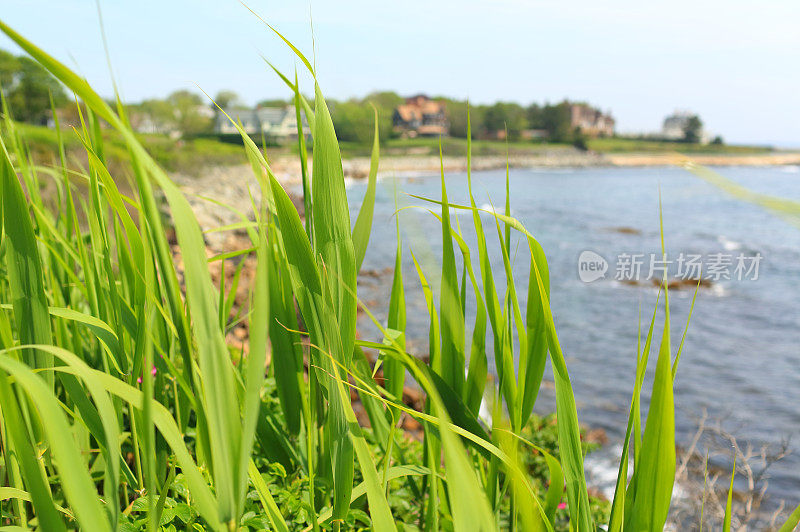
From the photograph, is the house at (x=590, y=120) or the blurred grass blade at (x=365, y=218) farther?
the house at (x=590, y=120)

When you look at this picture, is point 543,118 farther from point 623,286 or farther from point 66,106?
point 623,286

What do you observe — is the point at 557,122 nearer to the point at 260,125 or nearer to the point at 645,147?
the point at 645,147

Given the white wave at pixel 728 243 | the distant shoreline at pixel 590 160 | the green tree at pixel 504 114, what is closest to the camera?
the white wave at pixel 728 243

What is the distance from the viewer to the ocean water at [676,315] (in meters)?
3.90

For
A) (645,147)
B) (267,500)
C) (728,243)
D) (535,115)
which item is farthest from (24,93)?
(645,147)

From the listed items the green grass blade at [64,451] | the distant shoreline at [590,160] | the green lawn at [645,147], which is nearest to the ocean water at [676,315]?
the green grass blade at [64,451]

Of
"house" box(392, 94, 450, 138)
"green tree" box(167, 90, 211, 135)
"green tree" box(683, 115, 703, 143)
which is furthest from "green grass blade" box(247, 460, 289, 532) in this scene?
"green tree" box(683, 115, 703, 143)

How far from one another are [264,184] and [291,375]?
1.20 feet

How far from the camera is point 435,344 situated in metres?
0.86

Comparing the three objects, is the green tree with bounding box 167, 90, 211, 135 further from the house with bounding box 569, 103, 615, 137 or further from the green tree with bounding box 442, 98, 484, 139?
the house with bounding box 569, 103, 615, 137

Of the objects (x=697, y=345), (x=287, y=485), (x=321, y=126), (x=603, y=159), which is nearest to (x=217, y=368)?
(x=321, y=126)

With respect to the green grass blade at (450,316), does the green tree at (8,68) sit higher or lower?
higher

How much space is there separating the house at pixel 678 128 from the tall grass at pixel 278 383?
69.2 metres

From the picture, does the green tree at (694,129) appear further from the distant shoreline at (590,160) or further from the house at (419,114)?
the house at (419,114)
